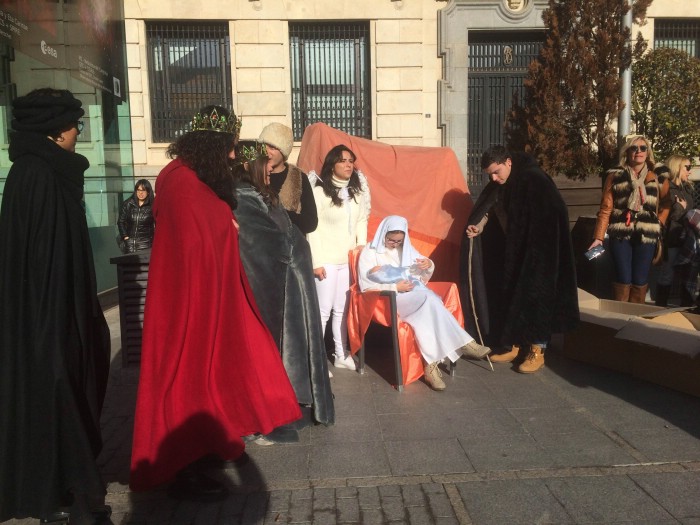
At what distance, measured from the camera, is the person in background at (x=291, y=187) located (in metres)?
4.83

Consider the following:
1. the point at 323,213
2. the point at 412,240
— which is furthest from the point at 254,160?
the point at 412,240

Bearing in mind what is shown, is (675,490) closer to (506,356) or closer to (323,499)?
(323,499)

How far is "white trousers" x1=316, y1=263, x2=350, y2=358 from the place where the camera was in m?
5.87

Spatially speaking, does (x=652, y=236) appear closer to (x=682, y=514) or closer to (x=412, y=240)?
(x=412, y=240)

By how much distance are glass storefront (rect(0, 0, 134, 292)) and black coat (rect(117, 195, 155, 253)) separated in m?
0.50

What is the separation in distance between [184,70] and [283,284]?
944 cm

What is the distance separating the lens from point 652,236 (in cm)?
625

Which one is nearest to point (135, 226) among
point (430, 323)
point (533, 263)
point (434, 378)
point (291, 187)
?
point (291, 187)

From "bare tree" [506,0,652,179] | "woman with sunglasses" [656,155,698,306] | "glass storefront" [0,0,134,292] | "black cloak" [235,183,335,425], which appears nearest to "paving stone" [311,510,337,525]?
"black cloak" [235,183,335,425]

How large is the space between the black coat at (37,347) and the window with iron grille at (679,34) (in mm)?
12817

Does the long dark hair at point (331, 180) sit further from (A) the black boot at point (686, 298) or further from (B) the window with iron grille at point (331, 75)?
(B) the window with iron grille at point (331, 75)

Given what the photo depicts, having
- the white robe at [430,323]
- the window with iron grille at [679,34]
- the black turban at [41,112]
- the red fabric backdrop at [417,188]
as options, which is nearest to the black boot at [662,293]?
the red fabric backdrop at [417,188]

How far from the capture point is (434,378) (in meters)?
5.27

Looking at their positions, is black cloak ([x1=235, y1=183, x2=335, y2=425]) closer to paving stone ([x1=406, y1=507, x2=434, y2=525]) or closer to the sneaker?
paving stone ([x1=406, y1=507, x2=434, y2=525])
